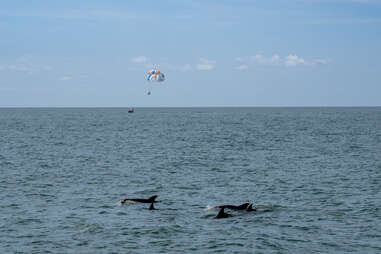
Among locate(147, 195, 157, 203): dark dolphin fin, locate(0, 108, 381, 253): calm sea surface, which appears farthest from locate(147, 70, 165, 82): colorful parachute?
locate(147, 195, 157, 203): dark dolphin fin

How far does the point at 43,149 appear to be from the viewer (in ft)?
225

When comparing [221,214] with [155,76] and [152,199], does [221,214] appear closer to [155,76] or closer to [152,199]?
[152,199]

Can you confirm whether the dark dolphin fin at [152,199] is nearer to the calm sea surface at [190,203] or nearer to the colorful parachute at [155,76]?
the calm sea surface at [190,203]

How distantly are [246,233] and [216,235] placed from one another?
1.68 metres

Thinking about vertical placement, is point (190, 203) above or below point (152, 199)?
below

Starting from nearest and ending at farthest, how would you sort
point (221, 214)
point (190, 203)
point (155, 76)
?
point (221, 214)
point (190, 203)
point (155, 76)

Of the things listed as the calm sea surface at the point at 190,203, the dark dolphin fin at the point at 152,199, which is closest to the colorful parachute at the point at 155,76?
the calm sea surface at the point at 190,203

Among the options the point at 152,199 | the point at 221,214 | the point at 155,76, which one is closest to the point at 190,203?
the point at 152,199

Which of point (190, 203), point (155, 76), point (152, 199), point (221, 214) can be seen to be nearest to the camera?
point (221, 214)

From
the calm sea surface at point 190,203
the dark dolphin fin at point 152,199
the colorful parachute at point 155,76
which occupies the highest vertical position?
the colorful parachute at point 155,76

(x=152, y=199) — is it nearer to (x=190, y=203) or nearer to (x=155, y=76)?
(x=190, y=203)

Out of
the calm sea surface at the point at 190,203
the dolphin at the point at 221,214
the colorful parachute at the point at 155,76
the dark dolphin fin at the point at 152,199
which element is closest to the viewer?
the calm sea surface at the point at 190,203

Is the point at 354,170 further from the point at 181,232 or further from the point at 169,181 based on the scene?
the point at 181,232

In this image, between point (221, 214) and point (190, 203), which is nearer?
point (221, 214)
